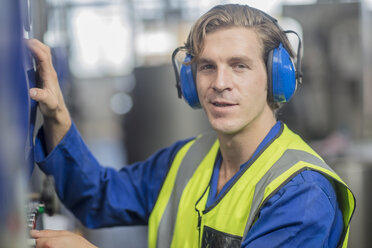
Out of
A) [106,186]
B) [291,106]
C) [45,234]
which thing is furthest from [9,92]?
[291,106]

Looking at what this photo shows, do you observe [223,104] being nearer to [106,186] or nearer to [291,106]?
[106,186]

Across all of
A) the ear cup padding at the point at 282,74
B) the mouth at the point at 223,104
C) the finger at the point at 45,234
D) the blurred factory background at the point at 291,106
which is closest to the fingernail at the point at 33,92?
the blurred factory background at the point at 291,106

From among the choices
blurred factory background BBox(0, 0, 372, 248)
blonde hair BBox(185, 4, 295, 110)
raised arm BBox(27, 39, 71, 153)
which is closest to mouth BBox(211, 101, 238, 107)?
blonde hair BBox(185, 4, 295, 110)

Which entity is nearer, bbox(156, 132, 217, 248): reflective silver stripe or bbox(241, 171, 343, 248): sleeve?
bbox(241, 171, 343, 248): sleeve

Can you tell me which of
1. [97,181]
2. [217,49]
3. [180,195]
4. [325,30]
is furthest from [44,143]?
[325,30]

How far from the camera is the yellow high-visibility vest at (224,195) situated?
37.1 inches

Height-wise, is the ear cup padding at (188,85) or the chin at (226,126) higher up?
the ear cup padding at (188,85)

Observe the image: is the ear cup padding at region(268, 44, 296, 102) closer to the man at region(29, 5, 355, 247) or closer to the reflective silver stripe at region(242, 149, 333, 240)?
the man at region(29, 5, 355, 247)

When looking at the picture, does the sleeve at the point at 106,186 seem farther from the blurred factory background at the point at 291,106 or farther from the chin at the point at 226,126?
the chin at the point at 226,126

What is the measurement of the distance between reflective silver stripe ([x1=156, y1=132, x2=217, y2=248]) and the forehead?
31 centimetres

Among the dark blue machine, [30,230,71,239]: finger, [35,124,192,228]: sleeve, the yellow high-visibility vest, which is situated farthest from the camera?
[35,124,192,228]: sleeve

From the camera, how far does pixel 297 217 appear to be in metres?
0.86

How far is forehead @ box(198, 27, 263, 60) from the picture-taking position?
0.95 meters

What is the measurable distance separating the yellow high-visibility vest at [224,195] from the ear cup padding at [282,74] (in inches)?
4.6
